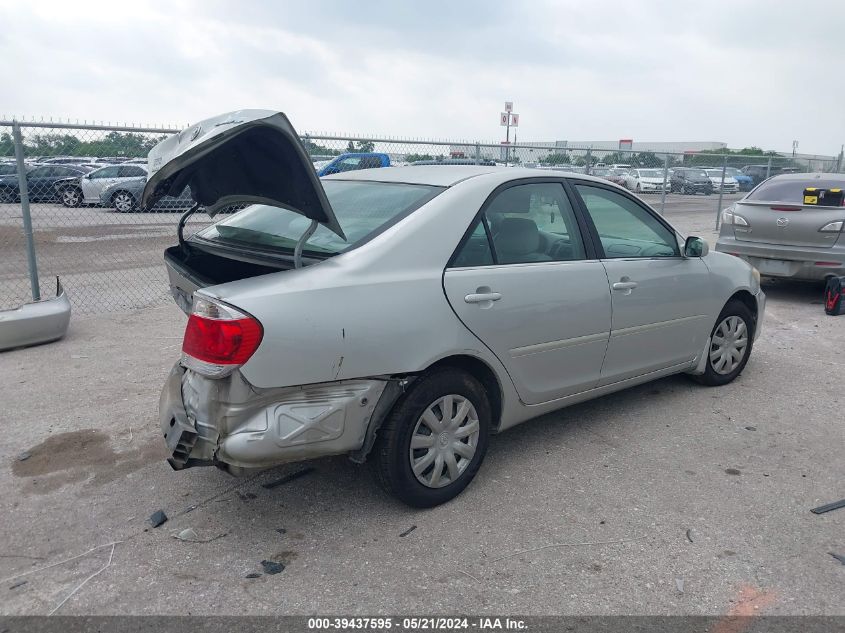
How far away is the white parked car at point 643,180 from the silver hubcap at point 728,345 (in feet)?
42.4

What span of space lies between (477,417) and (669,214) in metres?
18.7

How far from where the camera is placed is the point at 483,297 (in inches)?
136

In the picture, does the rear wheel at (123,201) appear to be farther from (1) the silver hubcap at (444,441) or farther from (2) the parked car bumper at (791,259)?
(2) the parked car bumper at (791,259)

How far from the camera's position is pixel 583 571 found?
2961 mm

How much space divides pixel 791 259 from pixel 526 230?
5.98 m

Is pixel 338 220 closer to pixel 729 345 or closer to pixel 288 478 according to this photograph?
pixel 288 478

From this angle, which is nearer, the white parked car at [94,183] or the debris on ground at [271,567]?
the debris on ground at [271,567]

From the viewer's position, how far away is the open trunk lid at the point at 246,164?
2.90 metres

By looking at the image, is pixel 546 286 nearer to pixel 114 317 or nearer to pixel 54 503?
pixel 54 503

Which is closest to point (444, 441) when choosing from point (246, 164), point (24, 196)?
point (246, 164)

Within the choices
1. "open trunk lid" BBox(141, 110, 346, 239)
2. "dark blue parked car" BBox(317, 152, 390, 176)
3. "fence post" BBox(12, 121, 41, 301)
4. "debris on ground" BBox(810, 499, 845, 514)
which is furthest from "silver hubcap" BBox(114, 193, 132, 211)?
"debris on ground" BBox(810, 499, 845, 514)

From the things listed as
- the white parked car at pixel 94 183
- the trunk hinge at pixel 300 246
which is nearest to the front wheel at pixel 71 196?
the white parked car at pixel 94 183

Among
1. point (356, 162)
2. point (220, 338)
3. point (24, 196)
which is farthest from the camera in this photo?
point (356, 162)

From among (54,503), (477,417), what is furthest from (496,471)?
(54,503)
